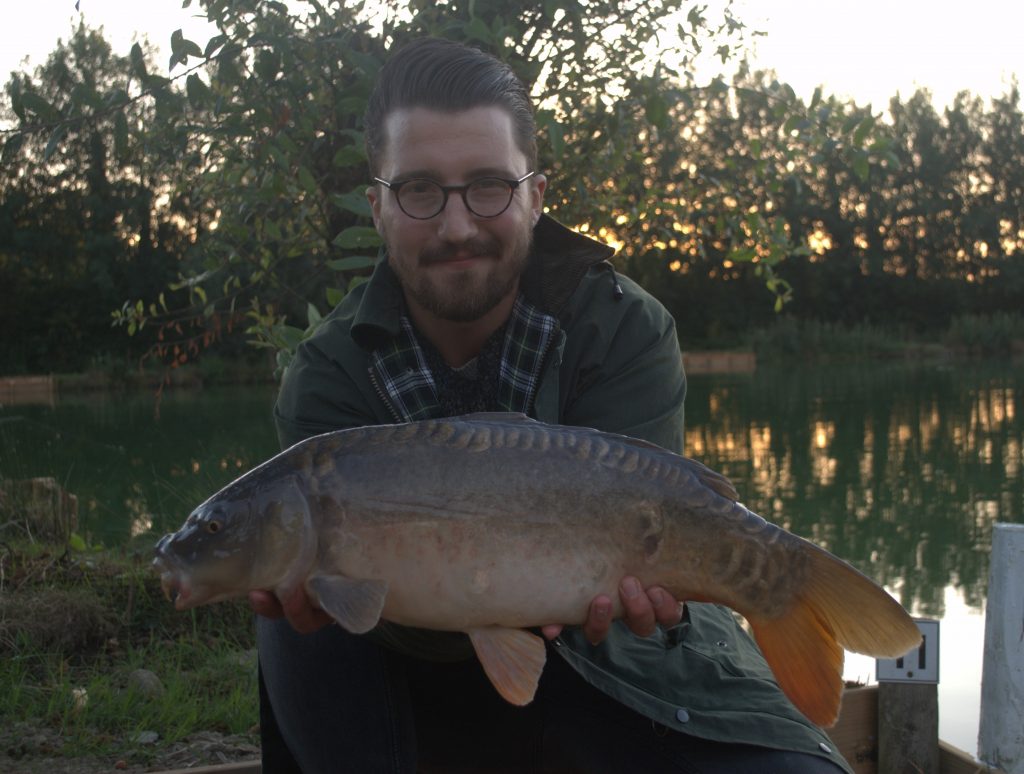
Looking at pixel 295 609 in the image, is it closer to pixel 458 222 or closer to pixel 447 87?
pixel 458 222

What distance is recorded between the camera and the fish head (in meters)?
1.41

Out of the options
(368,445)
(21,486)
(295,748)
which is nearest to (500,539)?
(368,445)

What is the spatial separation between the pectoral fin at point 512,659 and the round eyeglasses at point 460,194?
0.74 meters

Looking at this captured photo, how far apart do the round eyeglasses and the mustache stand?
45 millimetres

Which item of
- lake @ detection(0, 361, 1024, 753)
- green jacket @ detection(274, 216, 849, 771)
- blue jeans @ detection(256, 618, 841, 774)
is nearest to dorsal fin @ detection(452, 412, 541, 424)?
green jacket @ detection(274, 216, 849, 771)

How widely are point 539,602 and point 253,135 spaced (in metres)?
1.73

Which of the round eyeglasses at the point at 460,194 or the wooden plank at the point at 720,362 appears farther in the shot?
the wooden plank at the point at 720,362

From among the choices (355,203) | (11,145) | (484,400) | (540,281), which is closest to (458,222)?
(540,281)

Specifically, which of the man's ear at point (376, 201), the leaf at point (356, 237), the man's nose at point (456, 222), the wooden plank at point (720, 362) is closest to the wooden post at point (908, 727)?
the man's nose at point (456, 222)

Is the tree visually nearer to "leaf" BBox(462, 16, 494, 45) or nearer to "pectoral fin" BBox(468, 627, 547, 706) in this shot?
"leaf" BBox(462, 16, 494, 45)

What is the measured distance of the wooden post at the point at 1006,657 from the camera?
2.06m

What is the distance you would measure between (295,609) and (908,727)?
1.20 metres

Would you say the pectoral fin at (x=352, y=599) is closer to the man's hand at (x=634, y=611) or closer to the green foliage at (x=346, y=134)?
the man's hand at (x=634, y=611)

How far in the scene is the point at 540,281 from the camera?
1.96 m
